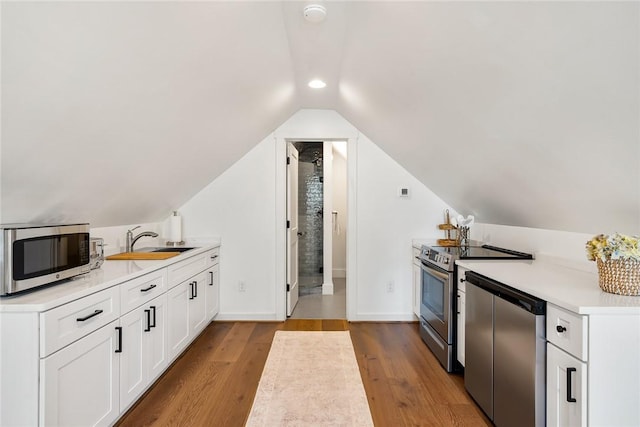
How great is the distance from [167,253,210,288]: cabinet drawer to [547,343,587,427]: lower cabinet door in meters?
2.37

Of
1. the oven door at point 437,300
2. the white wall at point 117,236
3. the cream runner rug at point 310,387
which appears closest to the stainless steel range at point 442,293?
the oven door at point 437,300

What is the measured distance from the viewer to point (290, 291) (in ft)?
12.6

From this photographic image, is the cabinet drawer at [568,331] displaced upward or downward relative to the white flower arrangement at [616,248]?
downward

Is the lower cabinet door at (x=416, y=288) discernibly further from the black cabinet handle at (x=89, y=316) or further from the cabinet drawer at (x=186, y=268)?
the black cabinet handle at (x=89, y=316)

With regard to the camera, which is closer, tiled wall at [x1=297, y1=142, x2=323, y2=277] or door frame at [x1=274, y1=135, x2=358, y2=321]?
door frame at [x1=274, y1=135, x2=358, y2=321]

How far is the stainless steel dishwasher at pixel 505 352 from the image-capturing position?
58.6 inches

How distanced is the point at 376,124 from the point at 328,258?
254cm

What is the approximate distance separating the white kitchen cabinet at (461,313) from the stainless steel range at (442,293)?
43 mm

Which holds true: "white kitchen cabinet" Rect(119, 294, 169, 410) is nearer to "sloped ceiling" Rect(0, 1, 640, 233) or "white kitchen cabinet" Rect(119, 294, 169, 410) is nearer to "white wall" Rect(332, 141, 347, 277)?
"sloped ceiling" Rect(0, 1, 640, 233)

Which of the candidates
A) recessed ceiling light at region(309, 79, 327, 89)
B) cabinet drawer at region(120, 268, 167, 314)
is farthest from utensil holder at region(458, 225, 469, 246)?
cabinet drawer at region(120, 268, 167, 314)

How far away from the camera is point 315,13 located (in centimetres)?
180

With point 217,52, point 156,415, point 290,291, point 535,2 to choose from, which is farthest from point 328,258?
point 535,2

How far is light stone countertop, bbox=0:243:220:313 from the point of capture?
135 cm

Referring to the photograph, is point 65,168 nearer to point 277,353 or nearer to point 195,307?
point 195,307
